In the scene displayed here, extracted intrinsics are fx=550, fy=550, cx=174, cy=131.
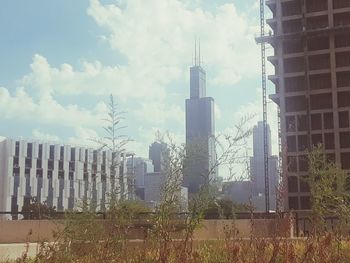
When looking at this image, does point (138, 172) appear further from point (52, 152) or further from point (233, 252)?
point (52, 152)

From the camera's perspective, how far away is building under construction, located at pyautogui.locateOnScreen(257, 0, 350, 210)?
6056 centimetres

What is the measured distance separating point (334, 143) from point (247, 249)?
58.6 metres

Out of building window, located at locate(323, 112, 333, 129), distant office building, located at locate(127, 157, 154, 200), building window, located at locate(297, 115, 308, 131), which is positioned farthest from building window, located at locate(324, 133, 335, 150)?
distant office building, located at locate(127, 157, 154, 200)

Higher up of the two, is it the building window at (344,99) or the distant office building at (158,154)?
the building window at (344,99)

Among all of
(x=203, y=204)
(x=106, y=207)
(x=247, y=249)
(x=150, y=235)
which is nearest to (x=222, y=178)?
(x=203, y=204)

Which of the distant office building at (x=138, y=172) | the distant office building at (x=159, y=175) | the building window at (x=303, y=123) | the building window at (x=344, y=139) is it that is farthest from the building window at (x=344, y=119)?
the distant office building at (x=159, y=175)

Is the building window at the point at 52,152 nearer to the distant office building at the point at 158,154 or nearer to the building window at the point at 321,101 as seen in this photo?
the building window at the point at 321,101

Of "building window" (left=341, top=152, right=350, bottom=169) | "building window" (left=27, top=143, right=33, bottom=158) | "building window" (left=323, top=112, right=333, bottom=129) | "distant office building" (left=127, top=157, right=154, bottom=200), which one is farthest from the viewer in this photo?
"building window" (left=27, top=143, right=33, bottom=158)

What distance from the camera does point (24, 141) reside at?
294ft

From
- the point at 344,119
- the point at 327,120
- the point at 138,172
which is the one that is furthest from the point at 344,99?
the point at 138,172

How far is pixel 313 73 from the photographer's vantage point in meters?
62.5

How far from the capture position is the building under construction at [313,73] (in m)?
60.6

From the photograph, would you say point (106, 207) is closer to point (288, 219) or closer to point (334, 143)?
point (288, 219)

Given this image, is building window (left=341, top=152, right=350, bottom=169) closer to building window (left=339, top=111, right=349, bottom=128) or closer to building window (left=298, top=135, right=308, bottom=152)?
building window (left=339, top=111, right=349, bottom=128)
